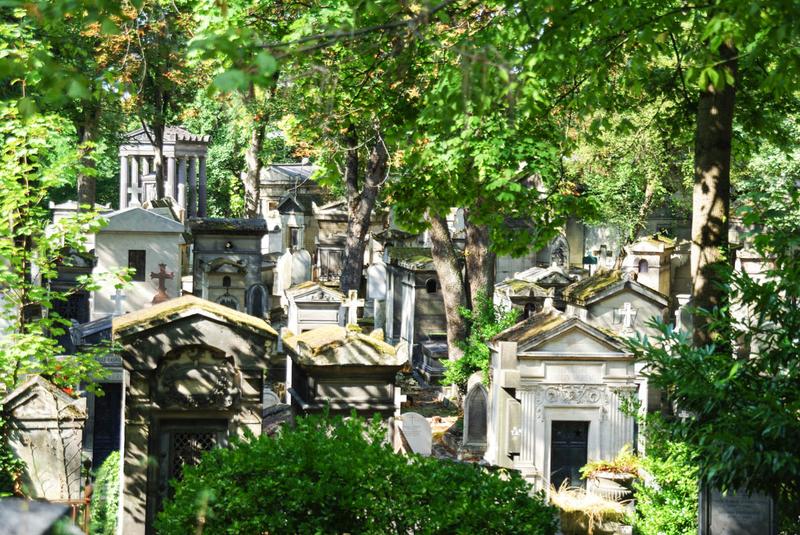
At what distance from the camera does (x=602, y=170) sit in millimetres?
30594

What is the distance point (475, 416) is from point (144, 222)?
33.4 feet

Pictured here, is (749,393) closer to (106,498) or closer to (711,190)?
(711,190)

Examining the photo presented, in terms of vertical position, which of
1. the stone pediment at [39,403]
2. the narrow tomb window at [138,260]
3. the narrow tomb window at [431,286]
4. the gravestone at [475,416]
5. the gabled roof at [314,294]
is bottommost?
the gravestone at [475,416]

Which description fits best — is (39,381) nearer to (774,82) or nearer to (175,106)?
(774,82)

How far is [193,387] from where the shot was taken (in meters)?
9.38

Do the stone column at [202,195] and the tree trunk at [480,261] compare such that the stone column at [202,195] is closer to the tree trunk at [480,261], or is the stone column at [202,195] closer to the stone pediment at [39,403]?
the tree trunk at [480,261]

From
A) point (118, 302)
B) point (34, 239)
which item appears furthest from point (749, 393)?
point (118, 302)

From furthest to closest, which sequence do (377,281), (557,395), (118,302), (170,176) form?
1. (170,176)
2. (377,281)
3. (118,302)
4. (557,395)

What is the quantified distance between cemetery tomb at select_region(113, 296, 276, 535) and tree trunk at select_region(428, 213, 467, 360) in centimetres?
1035

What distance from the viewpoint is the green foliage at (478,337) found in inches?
672

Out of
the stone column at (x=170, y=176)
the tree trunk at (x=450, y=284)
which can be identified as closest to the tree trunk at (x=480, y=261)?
the tree trunk at (x=450, y=284)

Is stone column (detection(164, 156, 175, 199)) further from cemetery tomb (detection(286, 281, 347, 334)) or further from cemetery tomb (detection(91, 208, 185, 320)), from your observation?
cemetery tomb (detection(286, 281, 347, 334))

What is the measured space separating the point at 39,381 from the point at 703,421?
7.90m

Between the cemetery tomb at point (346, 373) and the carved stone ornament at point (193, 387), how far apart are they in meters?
0.94
